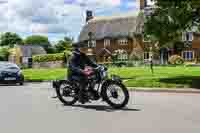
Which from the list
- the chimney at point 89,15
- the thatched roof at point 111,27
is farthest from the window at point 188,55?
the chimney at point 89,15

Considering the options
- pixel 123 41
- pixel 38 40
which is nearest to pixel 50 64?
pixel 123 41

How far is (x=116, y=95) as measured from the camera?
13.7m

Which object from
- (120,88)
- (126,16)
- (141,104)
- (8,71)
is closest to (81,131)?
(120,88)

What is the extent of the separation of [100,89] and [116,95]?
535mm

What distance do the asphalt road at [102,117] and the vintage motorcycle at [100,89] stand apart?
10.5 inches

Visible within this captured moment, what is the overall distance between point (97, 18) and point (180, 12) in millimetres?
76132

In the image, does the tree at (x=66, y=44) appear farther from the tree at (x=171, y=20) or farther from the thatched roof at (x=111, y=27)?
the thatched roof at (x=111, y=27)

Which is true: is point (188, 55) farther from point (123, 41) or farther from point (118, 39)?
point (118, 39)

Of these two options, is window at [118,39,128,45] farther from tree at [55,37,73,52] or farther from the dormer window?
tree at [55,37,73,52]

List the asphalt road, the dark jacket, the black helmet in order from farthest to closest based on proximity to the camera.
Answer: the black helmet
the dark jacket
the asphalt road

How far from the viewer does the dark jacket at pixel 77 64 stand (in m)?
14.5

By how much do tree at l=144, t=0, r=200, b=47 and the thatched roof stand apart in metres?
63.1

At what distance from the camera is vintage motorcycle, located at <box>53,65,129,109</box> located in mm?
13625

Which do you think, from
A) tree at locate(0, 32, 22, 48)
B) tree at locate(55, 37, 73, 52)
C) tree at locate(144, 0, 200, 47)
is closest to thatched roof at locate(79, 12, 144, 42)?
tree at locate(55, 37, 73, 52)
